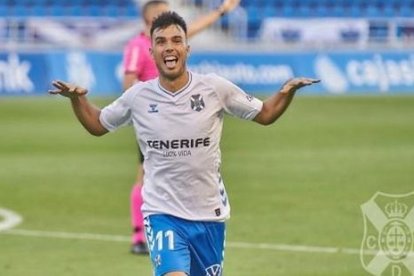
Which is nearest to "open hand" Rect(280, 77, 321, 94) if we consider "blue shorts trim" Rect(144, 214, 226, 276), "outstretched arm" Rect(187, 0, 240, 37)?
"blue shorts trim" Rect(144, 214, 226, 276)

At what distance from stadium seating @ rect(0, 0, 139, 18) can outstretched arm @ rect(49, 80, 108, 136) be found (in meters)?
30.6

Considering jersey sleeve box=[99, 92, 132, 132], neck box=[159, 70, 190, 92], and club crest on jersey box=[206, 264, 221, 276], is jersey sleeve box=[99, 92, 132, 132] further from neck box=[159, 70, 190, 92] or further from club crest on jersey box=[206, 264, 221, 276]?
club crest on jersey box=[206, 264, 221, 276]

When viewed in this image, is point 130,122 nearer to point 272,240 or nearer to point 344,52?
point 272,240

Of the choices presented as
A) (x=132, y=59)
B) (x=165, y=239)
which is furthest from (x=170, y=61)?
(x=132, y=59)

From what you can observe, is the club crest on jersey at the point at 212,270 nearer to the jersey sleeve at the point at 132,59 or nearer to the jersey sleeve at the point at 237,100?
the jersey sleeve at the point at 237,100

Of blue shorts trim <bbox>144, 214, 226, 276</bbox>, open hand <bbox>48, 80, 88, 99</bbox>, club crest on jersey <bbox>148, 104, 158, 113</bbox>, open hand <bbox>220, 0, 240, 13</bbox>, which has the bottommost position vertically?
blue shorts trim <bbox>144, 214, 226, 276</bbox>

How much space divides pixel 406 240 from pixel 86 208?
4.96 meters

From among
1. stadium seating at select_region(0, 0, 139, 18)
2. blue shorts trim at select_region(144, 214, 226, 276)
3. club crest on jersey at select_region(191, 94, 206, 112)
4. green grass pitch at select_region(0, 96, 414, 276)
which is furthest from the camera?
stadium seating at select_region(0, 0, 139, 18)

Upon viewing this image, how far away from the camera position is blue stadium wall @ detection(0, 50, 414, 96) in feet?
103

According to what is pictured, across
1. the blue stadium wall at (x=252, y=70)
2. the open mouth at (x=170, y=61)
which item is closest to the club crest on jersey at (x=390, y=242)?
the open mouth at (x=170, y=61)

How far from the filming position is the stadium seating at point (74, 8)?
39500 mm

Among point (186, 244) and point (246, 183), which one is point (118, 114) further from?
point (246, 183)

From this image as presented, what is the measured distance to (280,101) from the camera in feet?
28.3

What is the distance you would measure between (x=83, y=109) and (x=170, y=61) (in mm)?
814
